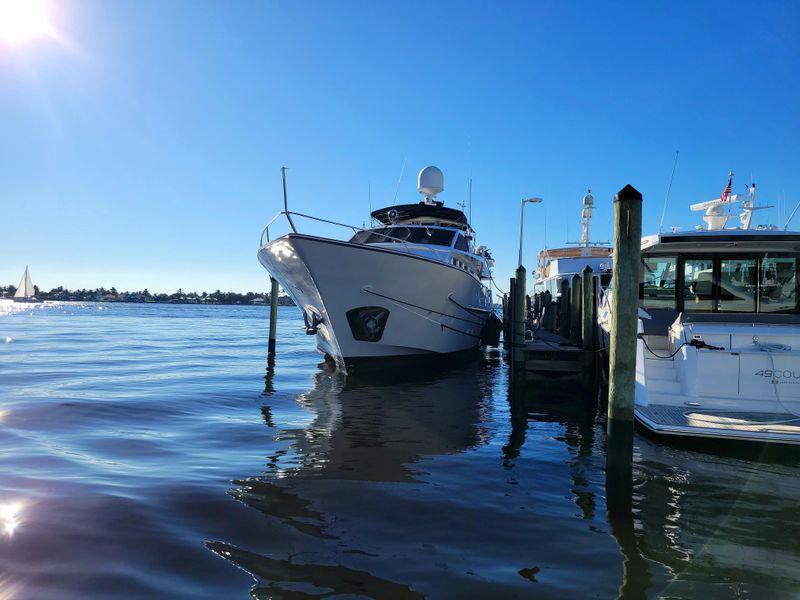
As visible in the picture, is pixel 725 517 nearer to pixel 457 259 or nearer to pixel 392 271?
pixel 392 271

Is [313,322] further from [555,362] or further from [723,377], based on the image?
[723,377]

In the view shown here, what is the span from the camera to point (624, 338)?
5047 millimetres

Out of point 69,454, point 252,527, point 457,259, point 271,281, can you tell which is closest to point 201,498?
point 252,527

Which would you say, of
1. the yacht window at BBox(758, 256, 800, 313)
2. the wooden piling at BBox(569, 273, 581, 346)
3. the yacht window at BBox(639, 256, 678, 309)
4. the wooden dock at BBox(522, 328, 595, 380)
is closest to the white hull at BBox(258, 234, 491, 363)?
the wooden piling at BBox(569, 273, 581, 346)

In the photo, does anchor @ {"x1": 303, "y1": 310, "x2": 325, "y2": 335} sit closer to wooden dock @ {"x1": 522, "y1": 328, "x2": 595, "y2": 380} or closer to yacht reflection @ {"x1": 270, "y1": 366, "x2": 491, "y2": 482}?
yacht reflection @ {"x1": 270, "y1": 366, "x2": 491, "y2": 482}

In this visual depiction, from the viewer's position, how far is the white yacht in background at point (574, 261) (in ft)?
70.2

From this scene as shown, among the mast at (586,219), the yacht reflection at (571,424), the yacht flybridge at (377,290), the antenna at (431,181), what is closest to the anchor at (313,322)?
the yacht flybridge at (377,290)

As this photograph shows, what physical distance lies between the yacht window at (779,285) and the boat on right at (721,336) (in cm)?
1

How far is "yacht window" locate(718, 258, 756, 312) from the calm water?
2.80 m

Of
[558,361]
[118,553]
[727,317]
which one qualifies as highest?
[727,317]

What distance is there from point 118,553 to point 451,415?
242 inches

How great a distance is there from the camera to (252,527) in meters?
4.36

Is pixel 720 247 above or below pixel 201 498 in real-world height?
above

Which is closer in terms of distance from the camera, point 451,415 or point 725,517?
point 725,517
